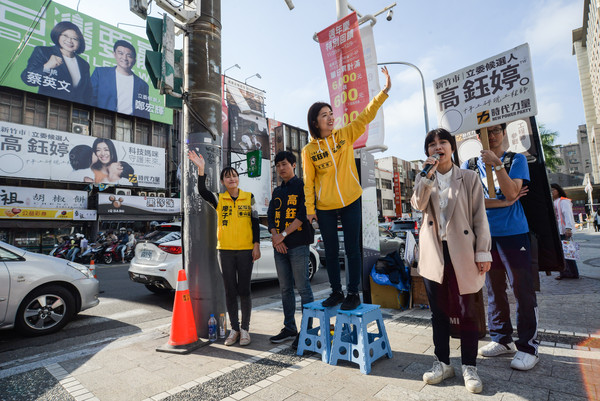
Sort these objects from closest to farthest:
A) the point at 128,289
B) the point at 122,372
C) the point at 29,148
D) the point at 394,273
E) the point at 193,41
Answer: the point at 122,372 < the point at 193,41 < the point at 394,273 < the point at 128,289 < the point at 29,148

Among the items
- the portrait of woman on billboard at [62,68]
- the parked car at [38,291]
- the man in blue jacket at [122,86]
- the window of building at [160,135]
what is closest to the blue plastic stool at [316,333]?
the parked car at [38,291]

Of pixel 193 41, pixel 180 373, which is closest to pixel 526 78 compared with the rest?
pixel 193 41

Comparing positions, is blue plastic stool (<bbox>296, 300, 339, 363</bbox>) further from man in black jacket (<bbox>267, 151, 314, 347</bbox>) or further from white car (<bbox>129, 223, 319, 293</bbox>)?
white car (<bbox>129, 223, 319, 293</bbox>)

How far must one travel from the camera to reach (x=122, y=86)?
28.1 meters

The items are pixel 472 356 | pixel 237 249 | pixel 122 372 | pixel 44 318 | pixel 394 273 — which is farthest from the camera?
pixel 394 273

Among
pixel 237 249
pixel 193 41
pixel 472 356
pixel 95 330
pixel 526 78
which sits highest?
pixel 193 41

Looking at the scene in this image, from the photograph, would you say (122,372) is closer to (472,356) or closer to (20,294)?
(20,294)

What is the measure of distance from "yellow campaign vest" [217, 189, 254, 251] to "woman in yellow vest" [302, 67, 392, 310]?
3.09 ft

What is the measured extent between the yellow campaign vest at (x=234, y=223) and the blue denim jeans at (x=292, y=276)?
0.40 meters

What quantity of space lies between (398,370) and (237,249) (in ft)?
6.61

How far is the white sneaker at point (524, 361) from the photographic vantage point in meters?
2.67

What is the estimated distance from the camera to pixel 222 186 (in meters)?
4.35

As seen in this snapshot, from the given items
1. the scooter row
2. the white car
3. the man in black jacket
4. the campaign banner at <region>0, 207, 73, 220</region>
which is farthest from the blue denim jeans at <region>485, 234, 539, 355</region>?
the campaign banner at <region>0, 207, 73, 220</region>

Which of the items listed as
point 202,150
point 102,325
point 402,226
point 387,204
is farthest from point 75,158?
point 387,204
